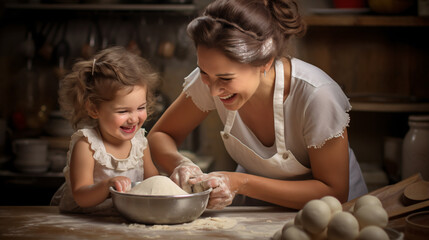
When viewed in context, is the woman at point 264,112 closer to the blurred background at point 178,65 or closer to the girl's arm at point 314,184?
the girl's arm at point 314,184

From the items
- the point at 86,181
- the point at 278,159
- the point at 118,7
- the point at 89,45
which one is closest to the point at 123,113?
the point at 86,181

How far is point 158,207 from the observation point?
1258 mm

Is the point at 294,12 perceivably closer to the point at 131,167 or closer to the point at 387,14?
the point at 131,167

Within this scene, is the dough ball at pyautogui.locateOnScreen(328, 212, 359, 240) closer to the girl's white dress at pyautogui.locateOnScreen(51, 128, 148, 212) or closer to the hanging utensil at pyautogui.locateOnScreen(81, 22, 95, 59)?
the girl's white dress at pyautogui.locateOnScreen(51, 128, 148, 212)

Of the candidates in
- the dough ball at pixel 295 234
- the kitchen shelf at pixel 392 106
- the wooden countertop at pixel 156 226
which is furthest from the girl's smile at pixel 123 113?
the kitchen shelf at pixel 392 106

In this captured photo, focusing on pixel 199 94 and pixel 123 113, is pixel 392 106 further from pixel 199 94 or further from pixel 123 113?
pixel 123 113

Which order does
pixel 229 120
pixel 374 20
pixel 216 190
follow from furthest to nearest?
pixel 374 20 < pixel 229 120 < pixel 216 190

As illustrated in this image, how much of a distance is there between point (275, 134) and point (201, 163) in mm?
1416

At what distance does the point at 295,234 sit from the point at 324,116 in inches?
23.7

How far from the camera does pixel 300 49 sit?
10.8ft

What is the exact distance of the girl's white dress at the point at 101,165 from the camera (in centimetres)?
153

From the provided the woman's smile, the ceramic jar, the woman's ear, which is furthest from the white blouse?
the ceramic jar

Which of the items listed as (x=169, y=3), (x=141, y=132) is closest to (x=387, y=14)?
(x=169, y=3)

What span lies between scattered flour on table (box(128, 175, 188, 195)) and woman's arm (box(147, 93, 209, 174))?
0.50 m
